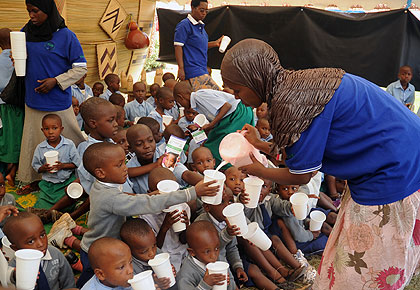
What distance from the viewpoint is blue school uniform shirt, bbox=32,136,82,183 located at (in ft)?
11.7

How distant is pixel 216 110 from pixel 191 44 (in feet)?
5.59

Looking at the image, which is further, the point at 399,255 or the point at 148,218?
the point at 148,218

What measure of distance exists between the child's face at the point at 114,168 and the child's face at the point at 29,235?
44cm

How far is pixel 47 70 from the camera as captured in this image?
3662 millimetres

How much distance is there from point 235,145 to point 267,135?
174 cm

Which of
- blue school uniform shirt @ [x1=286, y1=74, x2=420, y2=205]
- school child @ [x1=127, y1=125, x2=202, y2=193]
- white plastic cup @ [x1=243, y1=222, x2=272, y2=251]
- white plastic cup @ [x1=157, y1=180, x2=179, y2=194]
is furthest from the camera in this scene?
school child @ [x1=127, y1=125, x2=202, y2=193]

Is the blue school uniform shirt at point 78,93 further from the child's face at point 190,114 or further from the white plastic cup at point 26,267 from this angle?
the white plastic cup at point 26,267

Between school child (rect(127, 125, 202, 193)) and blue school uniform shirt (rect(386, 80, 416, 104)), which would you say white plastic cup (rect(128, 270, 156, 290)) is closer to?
school child (rect(127, 125, 202, 193))

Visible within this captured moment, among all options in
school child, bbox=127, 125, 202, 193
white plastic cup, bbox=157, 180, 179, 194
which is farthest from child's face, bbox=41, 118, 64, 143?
white plastic cup, bbox=157, 180, 179, 194

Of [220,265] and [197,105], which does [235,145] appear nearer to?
[220,265]

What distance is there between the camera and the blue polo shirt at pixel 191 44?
5195 millimetres

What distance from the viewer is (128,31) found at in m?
7.34

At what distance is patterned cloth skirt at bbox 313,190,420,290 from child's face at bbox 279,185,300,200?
4.33ft

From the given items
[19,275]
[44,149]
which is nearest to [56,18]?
[44,149]
